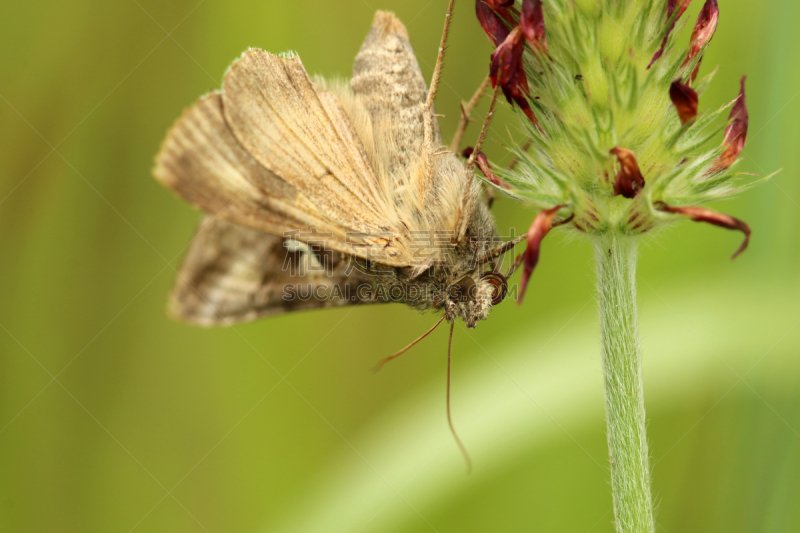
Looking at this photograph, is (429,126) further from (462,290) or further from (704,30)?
(704,30)

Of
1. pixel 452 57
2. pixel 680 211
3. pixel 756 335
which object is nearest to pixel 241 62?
pixel 680 211

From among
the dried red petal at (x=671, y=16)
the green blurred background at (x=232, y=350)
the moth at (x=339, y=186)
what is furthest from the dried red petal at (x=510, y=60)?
the green blurred background at (x=232, y=350)

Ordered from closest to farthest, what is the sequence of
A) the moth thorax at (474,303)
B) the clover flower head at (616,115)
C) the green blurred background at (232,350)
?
the clover flower head at (616,115) < the moth thorax at (474,303) < the green blurred background at (232,350)

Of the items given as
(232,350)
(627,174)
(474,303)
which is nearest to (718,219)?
(627,174)

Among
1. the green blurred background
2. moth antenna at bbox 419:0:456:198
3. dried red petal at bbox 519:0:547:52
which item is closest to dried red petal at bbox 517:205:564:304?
dried red petal at bbox 519:0:547:52

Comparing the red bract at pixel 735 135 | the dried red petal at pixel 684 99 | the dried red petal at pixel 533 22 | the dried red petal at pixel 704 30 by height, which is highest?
the dried red petal at pixel 704 30

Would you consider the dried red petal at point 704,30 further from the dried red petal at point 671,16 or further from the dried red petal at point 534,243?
the dried red petal at point 534,243

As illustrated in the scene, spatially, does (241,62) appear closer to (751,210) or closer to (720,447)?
(751,210)
